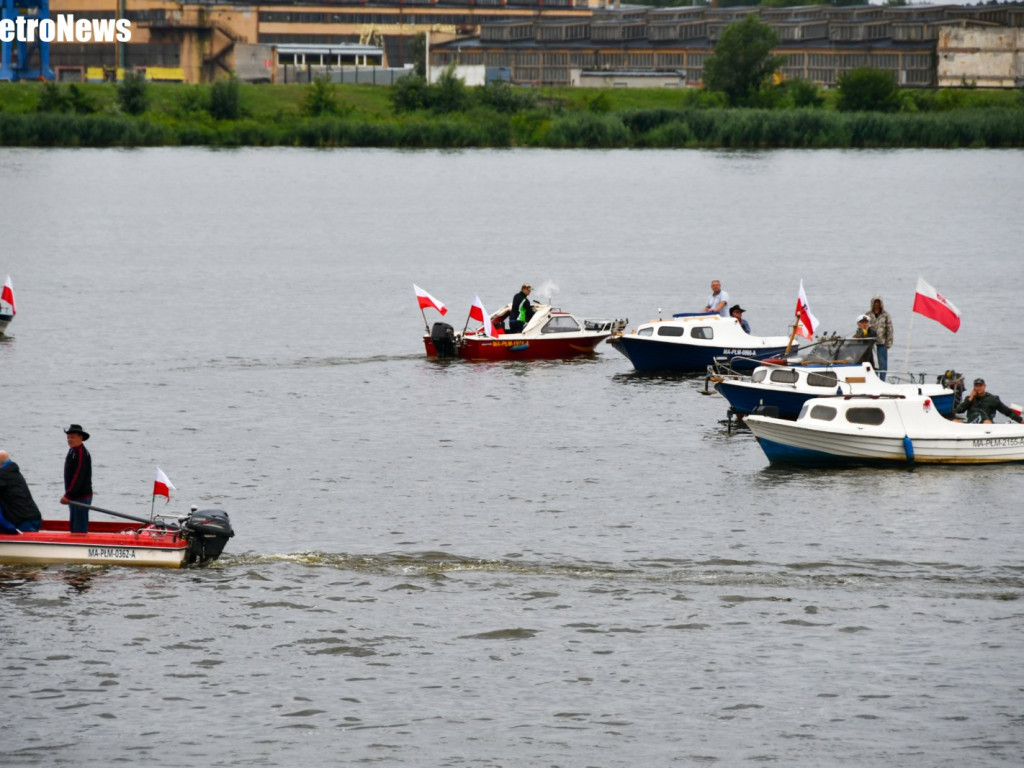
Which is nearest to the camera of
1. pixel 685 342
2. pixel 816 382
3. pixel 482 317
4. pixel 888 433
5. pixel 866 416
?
pixel 888 433

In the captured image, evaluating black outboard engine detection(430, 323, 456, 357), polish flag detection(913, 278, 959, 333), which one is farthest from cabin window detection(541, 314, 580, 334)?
polish flag detection(913, 278, 959, 333)

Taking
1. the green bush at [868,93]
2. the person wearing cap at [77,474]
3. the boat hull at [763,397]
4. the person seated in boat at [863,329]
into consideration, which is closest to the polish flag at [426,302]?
the boat hull at [763,397]

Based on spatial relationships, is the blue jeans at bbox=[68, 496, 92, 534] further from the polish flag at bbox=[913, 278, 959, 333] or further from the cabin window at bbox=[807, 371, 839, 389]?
the polish flag at bbox=[913, 278, 959, 333]

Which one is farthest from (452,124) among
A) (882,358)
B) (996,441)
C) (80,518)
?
(80,518)

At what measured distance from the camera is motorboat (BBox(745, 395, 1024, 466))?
39.7 m

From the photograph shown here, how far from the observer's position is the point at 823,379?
4281cm

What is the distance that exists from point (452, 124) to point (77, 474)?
468 feet

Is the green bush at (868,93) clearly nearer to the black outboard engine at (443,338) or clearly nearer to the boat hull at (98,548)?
the black outboard engine at (443,338)

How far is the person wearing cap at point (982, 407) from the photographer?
40.4m

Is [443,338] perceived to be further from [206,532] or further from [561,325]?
[206,532]

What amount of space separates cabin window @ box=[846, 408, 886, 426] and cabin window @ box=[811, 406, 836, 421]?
37cm

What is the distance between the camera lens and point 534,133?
561 feet

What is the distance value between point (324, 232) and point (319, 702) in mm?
83812

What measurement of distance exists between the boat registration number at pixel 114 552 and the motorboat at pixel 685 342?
24.5m
